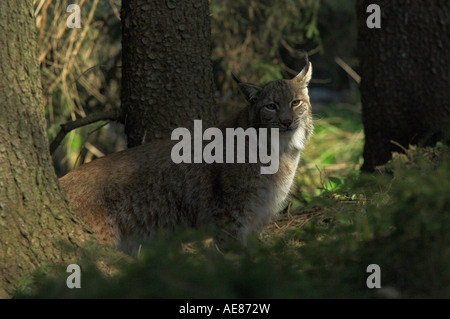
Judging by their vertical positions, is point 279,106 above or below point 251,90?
below

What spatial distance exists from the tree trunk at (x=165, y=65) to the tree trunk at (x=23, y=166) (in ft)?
4.77

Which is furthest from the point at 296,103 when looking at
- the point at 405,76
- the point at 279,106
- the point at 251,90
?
the point at 405,76

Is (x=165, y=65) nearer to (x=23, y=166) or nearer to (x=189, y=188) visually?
(x=189, y=188)

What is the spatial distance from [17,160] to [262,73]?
454cm

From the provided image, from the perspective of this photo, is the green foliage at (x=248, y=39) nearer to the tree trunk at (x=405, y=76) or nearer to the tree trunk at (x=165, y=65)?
the tree trunk at (x=405, y=76)

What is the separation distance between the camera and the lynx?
4309 mm

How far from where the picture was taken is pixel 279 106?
449 centimetres

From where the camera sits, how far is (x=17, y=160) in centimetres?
333

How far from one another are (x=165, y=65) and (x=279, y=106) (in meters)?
1.06

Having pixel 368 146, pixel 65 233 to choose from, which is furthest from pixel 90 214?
pixel 368 146

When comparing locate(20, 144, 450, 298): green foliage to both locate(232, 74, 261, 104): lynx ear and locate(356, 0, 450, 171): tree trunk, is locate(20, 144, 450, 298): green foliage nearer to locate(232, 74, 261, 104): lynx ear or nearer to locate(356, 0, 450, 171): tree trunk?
locate(232, 74, 261, 104): lynx ear

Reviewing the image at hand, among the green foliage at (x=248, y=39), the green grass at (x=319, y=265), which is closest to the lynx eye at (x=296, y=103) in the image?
the green grass at (x=319, y=265)

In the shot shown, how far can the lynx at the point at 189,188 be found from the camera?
14.1 feet

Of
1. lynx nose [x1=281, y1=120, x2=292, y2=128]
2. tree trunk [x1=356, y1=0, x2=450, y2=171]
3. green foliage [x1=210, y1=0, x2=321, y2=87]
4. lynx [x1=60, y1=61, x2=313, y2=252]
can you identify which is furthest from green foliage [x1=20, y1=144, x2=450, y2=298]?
green foliage [x1=210, y1=0, x2=321, y2=87]
